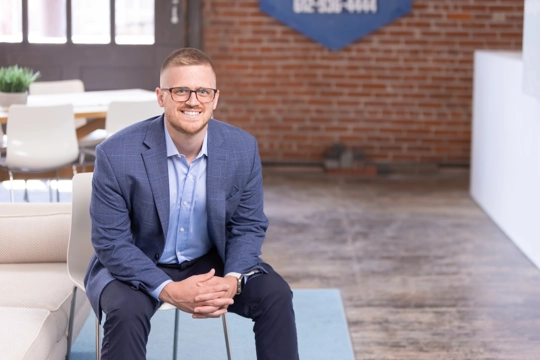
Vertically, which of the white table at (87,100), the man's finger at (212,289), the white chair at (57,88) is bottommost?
the man's finger at (212,289)

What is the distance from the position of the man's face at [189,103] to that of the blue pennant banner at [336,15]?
4884 mm

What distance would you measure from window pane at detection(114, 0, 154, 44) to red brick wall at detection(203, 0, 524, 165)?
0.49 metres

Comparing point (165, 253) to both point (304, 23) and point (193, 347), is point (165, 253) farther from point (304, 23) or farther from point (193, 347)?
point (304, 23)

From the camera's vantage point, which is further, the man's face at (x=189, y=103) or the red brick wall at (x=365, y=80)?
the red brick wall at (x=365, y=80)

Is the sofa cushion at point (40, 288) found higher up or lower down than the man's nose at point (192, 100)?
lower down

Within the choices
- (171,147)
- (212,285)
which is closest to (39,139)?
(171,147)

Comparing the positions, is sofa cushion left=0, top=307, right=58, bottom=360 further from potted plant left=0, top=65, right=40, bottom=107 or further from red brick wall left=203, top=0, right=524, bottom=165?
red brick wall left=203, top=0, right=524, bottom=165

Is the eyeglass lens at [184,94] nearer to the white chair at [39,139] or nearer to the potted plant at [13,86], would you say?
the white chair at [39,139]

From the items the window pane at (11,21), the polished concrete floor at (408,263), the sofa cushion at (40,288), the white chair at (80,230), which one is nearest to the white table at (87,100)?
the polished concrete floor at (408,263)

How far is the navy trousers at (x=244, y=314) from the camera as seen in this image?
2.50m

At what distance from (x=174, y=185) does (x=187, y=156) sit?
108 mm

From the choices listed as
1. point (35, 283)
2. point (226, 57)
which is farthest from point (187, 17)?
point (35, 283)

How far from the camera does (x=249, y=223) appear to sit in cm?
288

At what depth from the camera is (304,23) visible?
24.6ft
